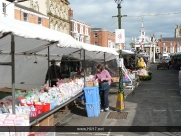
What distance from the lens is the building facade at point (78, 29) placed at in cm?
5750

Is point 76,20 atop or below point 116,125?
atop

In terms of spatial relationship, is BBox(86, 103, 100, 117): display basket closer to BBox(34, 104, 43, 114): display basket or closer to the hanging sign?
the hanging sign

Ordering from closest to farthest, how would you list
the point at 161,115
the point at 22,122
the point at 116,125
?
the point at 22,122 < the point at 116,125 < the point at 161,115

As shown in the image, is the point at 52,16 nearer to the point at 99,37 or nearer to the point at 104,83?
the point at 99,37

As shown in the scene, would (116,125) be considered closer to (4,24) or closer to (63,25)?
(4,24)

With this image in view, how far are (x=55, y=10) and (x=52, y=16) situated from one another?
2384 millimetres

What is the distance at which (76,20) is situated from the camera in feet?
193

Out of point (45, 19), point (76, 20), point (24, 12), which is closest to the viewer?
point (24, 12)

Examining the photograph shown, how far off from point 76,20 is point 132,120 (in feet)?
172

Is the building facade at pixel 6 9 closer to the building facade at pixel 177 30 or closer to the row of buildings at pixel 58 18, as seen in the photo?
the row of buildings at pixel 58 18

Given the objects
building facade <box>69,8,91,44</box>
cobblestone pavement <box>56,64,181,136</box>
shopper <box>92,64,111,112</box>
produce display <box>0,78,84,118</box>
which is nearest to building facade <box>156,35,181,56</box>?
building facade <box>69,8,91,44</box>

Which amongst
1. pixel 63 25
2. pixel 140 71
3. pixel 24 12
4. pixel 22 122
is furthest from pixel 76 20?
pixel 22 122

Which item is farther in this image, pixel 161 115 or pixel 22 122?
pixel 161 115

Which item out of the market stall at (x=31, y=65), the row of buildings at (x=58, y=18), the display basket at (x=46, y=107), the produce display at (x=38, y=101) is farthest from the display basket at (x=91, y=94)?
the row of buildings at (x=58, y=18)
